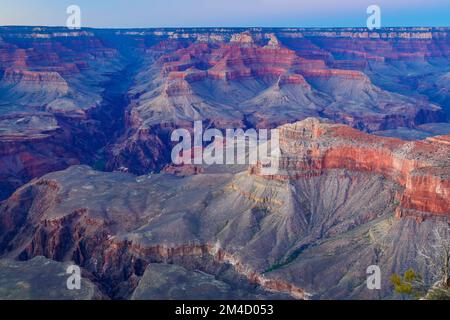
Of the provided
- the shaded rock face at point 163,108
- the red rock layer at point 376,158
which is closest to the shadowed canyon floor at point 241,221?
the red rock layer at point 376,158

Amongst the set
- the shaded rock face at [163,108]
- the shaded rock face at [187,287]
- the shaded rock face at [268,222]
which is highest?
the shaded rock face at [163,108]

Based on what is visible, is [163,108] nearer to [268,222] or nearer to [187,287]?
[268,222]

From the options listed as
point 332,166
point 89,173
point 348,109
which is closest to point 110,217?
point 89,173

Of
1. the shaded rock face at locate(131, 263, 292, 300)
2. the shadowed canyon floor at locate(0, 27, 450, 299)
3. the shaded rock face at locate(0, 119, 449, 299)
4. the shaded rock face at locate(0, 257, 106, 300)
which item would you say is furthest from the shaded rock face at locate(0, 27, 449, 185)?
the shaded rock face at locate(131, 263, 292, 300)

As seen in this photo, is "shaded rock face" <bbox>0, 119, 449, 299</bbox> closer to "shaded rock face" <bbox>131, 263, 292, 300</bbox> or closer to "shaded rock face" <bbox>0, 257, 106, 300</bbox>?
"shaded rock face" <bbox>131, 263, 292, 300</bbox>

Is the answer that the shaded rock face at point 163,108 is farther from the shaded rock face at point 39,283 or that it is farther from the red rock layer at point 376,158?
the red rock layer at point 376,158
